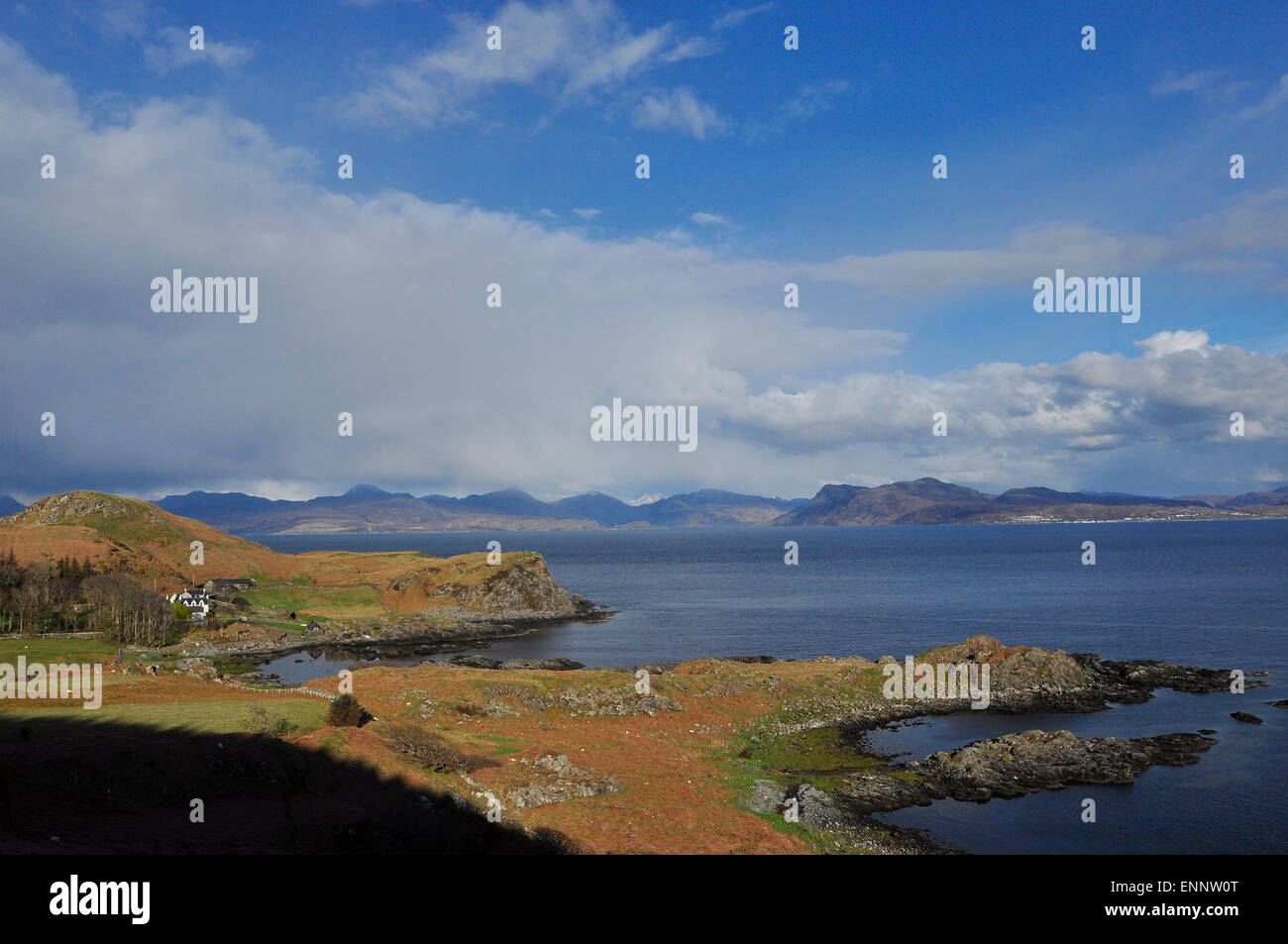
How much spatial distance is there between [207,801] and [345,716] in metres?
13.1

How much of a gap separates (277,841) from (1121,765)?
53.8 m

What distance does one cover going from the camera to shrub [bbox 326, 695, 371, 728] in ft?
141

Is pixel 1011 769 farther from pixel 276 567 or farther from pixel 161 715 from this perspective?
pixel 276 567

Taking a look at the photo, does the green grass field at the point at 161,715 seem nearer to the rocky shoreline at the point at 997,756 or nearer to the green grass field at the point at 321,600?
the rocky shoreline at the point at 997,756

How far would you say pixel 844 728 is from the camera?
64.2 meters

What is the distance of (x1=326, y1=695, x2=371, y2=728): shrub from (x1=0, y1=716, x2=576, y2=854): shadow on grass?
7080mm

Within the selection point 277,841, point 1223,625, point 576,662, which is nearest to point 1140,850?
point 277,841

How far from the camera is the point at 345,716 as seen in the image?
43.6 m

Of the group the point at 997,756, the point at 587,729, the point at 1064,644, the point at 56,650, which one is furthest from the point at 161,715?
the point at 1064,644

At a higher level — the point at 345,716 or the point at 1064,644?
the point at 345,716

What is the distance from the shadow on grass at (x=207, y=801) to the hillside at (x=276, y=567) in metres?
110

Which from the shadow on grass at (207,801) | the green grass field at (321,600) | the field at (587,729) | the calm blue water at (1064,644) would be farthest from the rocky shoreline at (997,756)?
the green grass field at (321,600)

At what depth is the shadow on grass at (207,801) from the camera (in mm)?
25328

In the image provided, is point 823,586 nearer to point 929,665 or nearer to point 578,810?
point 929,665
